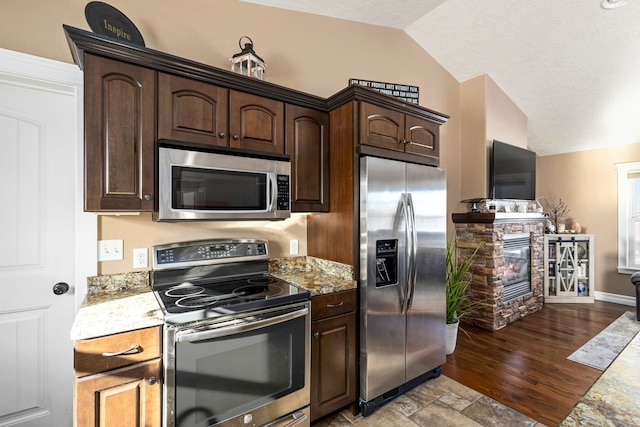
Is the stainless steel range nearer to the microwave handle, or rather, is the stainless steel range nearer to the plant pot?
the microwave handle

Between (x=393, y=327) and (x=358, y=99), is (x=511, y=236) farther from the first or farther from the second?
(x=358, y=99)

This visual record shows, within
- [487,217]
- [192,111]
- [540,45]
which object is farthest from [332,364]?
[540,45]

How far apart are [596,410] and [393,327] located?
146cm

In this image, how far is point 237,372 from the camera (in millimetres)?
1613

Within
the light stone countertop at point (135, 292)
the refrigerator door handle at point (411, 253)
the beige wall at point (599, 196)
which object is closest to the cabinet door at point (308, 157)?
the light stone countertop at point (135, 292)

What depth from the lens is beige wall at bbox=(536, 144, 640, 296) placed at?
16.0 ft

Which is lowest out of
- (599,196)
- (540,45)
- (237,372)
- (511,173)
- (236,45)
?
(237,372)

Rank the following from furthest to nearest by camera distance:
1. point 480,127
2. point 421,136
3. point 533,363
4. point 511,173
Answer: point 511,173, point 480,127, point 533,363, point 421,136

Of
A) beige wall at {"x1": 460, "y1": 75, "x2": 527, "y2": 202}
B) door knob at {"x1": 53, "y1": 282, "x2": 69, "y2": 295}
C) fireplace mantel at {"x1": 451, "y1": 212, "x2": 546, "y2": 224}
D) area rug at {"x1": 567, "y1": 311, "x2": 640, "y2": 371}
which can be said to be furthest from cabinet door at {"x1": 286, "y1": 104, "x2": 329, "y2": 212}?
area rug at {"x1": 567, "y1": 311, "x2": 640, "y2": 371}

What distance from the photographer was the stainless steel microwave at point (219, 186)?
1.72 meters

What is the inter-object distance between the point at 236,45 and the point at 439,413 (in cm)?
303

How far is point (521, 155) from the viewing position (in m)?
4.23

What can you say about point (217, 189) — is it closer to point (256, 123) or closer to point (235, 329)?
point (256, 123)

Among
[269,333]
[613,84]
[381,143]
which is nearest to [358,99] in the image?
[381,143]
